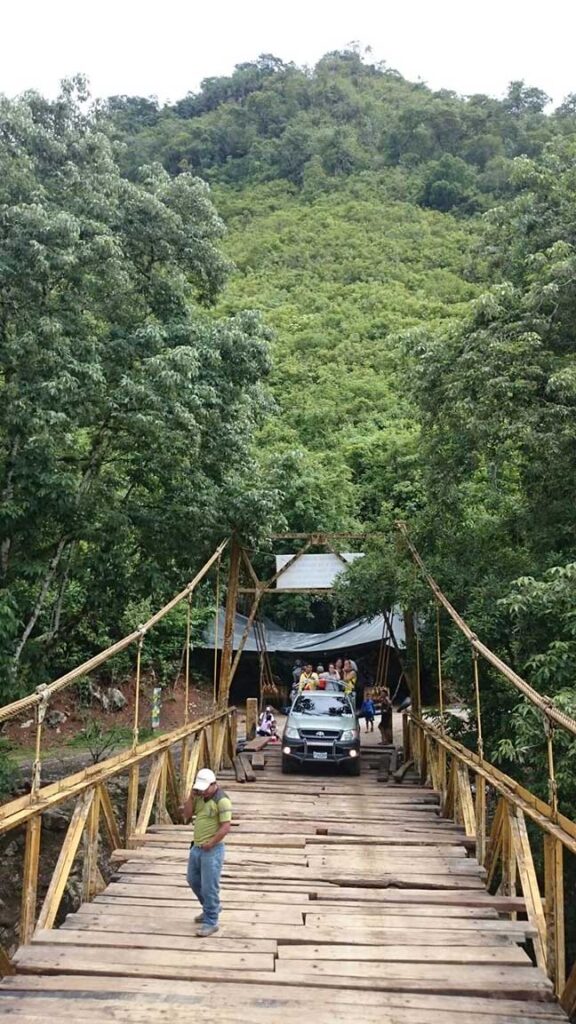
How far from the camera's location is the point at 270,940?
404cm

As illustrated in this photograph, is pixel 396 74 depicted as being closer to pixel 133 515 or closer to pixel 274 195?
pixel 274 195

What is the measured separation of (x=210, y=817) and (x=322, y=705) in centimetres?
648

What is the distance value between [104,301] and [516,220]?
6.02 meters

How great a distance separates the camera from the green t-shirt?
174 inches

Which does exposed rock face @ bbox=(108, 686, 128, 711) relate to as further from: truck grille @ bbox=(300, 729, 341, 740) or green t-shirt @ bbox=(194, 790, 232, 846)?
green t-shirt @ bbox=(194, 790, 232, 846)

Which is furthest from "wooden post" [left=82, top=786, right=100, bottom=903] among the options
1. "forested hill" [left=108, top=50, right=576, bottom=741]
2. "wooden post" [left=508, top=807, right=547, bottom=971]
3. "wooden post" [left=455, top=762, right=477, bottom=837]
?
"forested hill" [left=108, top=50, right=576, bottom=741]

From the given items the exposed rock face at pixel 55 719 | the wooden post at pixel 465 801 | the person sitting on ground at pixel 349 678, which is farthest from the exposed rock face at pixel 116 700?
the wooden post at pixel 465 801

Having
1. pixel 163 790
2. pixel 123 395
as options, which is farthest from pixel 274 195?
pixel 163 790

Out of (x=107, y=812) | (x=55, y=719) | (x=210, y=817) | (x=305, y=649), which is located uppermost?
(x=305, y=649)

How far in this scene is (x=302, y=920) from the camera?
4.39m

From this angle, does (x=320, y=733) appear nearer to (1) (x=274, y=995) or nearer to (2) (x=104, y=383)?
(2) (x=104, y=383)

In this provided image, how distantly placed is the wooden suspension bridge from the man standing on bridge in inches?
5.3

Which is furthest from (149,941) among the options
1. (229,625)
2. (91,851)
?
(229,625)

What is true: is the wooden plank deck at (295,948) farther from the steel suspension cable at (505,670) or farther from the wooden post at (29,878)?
the steel suspension cable at (505,670)
